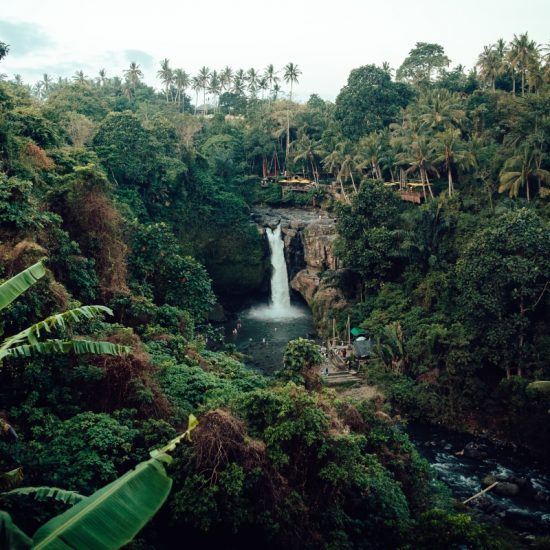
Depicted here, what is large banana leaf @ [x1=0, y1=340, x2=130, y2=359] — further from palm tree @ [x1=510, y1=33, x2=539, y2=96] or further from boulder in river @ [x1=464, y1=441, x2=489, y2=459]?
palm tree @ [x1=510, y1=33, x2=539, y2=96]

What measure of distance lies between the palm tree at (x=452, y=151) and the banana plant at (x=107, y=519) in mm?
32254

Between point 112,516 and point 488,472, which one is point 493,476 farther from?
point 112,516

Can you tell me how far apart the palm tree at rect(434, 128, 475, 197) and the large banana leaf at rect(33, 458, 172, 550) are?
106 feet

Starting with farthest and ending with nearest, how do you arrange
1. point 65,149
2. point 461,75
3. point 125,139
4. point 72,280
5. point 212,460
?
point 461,75 → point 125,139 → point 65,149 → point 72,280 → point 212,460

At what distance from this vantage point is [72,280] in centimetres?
1916

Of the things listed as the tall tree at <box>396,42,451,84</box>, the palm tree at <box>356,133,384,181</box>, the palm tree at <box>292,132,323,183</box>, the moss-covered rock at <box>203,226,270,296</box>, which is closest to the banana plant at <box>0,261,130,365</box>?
Answer: the moss-covered rock at <box>203,226,270,296</box>

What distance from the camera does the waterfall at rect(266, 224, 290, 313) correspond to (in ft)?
134

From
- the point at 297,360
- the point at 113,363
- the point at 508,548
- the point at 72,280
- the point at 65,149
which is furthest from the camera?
the point at 65,149

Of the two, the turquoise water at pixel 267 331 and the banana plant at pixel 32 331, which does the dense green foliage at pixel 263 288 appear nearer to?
the banana plant at pixel 32 331

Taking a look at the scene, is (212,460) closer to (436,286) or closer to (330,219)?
(436,286)

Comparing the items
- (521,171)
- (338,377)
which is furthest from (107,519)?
(521,171)

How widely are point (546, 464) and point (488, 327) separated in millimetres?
5865

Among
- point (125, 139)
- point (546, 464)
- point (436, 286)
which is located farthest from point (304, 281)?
point (546, 464)

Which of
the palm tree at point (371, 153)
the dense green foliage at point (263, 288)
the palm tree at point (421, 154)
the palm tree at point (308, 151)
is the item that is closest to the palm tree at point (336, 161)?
the dense green foliage at point (263, 288)
